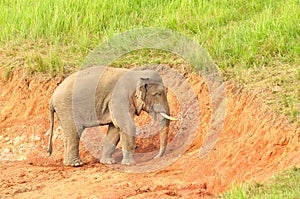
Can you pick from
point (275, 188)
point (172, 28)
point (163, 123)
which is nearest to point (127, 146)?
point (163, 123)

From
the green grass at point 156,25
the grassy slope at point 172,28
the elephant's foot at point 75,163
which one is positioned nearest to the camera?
the elephant's foot at point 75,163

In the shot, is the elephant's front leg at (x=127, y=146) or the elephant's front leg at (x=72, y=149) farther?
the elephant's front leg at (x=72, y=149)

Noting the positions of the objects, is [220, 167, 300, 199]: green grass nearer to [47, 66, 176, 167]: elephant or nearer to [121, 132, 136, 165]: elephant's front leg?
[47, 66, 176, 167]: elephant

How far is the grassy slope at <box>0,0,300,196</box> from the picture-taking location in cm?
1020

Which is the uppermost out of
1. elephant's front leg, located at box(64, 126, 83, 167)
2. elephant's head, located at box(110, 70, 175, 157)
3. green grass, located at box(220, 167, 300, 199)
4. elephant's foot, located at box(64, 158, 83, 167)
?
elephant's head, located at box(110, 70, 175, 157)

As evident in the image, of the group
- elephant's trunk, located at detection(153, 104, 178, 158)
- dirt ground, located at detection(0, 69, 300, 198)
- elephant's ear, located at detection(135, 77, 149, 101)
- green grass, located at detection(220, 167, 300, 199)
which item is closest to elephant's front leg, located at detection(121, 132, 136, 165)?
dirt ground, located at detection(0, 69, 300, 198)

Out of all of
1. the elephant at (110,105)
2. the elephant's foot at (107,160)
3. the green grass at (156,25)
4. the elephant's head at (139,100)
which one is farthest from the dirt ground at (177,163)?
the green grass at (156,25)

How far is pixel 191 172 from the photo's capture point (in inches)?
351

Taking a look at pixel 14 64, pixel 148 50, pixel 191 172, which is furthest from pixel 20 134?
pixel 191 172

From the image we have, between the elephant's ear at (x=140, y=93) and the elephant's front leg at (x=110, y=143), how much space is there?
361mm

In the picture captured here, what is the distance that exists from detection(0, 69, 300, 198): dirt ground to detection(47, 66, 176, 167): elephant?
203mm

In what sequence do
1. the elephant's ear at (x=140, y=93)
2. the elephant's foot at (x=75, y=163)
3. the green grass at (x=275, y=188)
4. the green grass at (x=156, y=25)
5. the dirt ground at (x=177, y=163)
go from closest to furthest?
the green grass at (x=275, y=188) < the dirt ground at (x=177, y=163) < the elephant's ear at (x=140, y=93) < the elephant's foot at (x=75, y=163) < the green grass at (x=156, y=25)

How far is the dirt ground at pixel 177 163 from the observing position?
27.9 feet

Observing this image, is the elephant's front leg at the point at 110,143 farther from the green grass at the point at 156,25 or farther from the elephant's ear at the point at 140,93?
the green grass at the point at 156,25
